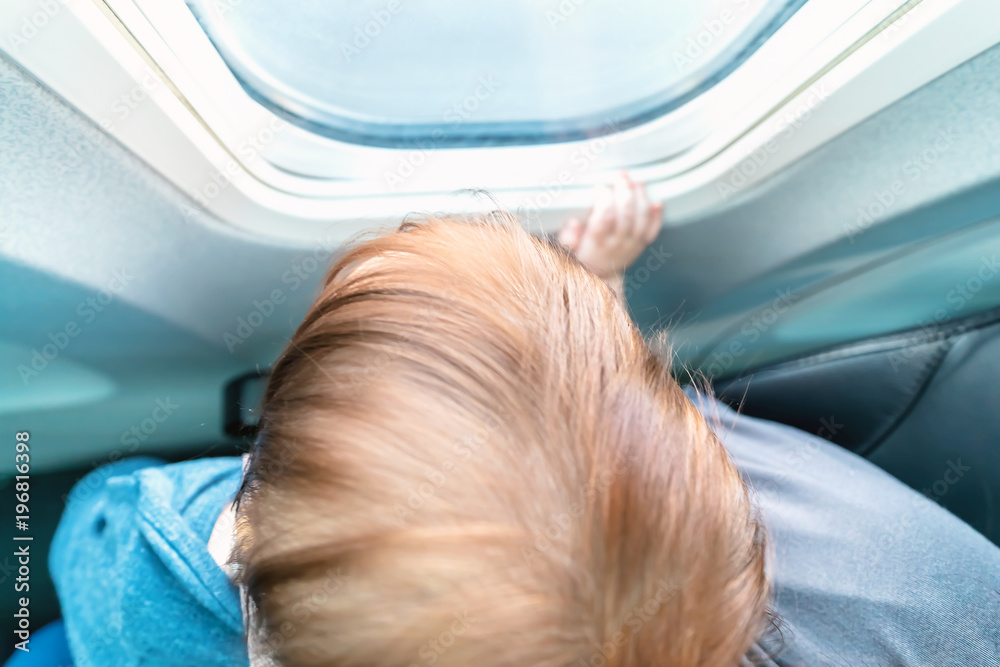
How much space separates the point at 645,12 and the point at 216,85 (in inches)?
20.0

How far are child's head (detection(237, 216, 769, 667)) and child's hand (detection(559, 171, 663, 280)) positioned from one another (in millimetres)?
459

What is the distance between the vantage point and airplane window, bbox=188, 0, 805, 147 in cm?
63

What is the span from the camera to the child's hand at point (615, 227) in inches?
33.0

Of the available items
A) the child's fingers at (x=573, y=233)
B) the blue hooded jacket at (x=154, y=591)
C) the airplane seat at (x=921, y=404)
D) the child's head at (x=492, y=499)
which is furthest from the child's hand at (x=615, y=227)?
the blue hooded jacket at (x=154, y=591)

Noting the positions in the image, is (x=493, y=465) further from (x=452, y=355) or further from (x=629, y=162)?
(x=629, y=162)

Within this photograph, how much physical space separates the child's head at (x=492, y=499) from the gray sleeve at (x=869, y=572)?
216mm

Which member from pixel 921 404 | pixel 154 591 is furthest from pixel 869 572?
pixel 154 591

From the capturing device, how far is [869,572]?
585mm

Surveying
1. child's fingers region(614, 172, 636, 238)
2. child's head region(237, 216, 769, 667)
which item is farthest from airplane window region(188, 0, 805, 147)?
child's head region(237, 216, 769, 667)

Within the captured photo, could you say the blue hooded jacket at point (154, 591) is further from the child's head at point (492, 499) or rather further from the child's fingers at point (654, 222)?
the child's fingers at point (654, 222)

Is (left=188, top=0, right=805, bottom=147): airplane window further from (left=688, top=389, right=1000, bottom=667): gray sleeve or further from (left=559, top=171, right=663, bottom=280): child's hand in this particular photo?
(left=688, top=389, right=1000, bottom=667): gray sleeve

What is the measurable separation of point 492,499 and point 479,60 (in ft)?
1.95

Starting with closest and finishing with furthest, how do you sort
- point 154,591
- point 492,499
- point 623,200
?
point 492,499 < point 154,591 < point 623,200

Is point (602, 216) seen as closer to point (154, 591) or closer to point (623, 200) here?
point (623, 200)
